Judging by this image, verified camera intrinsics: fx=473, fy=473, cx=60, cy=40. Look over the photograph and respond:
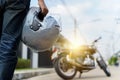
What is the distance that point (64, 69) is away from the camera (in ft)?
36.4

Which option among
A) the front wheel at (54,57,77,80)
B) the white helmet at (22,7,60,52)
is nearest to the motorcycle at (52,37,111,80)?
the front wheel at (54,57,77,80)

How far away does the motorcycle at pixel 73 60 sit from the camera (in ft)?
36.1

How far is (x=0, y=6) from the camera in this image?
358 cm

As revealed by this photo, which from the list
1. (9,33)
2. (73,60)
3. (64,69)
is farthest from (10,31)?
(73,60)

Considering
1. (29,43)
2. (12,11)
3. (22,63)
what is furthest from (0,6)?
(22,63)

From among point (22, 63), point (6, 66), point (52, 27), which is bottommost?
point (22, 63)

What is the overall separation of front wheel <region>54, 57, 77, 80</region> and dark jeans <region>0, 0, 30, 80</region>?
7236 mm

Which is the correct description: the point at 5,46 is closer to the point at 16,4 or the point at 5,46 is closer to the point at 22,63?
the point at 16,4

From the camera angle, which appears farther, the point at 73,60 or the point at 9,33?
the point at 73,60

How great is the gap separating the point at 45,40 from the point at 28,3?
1.04ft

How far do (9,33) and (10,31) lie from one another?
0.02 m

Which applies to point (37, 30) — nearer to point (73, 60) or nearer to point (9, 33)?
point (9, 33)

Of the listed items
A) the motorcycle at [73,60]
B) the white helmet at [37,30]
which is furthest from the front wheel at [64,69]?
the white helmet at [37,30]

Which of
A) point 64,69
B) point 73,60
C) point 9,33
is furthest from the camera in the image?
point 73,60
